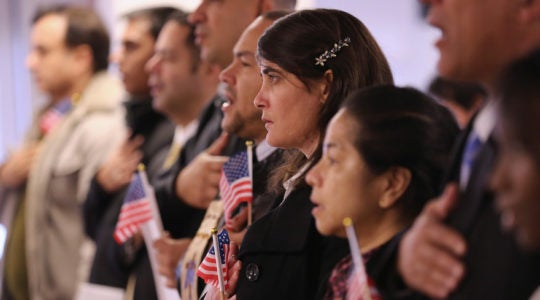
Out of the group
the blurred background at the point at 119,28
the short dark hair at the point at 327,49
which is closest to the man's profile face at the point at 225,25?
Answer: the short dark hair at the point at 327,49

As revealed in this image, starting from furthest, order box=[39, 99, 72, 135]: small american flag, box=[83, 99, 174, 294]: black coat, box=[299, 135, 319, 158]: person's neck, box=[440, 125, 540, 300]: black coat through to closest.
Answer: box=[39, 99, 72, 135]: small american flag < box=[83, 99, 174, 294]: black coat < box=[299, 135, 319, 158]: person's neck < box=[440, 125, 540, 300]: black coat

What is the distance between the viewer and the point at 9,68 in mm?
8266

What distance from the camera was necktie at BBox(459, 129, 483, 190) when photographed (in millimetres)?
1954

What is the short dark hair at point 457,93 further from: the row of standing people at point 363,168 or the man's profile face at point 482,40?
the man's profile face at point 482,40

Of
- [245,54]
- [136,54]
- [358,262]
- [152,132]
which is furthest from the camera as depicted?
[136,54]

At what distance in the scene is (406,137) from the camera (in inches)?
88.2

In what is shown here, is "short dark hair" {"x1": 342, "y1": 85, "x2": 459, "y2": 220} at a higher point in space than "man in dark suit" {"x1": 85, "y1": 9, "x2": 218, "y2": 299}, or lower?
higher

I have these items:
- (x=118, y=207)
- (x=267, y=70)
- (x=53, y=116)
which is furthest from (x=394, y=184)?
(x=53, y=116)

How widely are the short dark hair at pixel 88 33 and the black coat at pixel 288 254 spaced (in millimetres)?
3468

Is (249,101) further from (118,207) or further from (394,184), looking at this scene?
(118,207)

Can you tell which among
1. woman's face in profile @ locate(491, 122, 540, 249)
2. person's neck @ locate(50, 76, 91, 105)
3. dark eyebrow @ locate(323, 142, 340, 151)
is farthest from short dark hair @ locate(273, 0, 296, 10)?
person's neck @ locate(50, 76, 91, 105)

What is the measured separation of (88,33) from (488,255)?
14.5ft

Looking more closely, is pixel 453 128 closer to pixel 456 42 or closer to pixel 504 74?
pixel 456 42

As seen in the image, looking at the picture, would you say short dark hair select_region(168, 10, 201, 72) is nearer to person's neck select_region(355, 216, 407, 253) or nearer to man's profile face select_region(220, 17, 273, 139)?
man's profile face select_region(220, 17, 273, 139)
